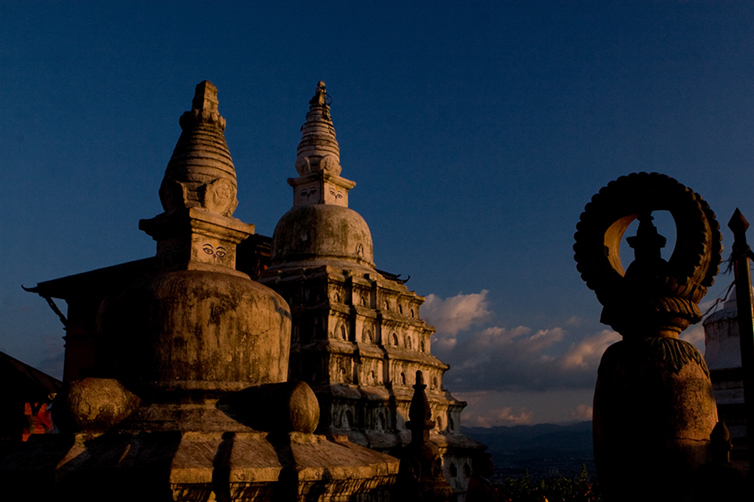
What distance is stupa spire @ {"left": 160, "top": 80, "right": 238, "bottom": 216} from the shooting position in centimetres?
999

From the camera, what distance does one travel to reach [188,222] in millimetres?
9617

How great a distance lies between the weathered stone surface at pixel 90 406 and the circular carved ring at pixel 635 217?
5316 millimetres

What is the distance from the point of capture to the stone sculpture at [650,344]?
5703 mm

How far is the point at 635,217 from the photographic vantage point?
644 centimetres

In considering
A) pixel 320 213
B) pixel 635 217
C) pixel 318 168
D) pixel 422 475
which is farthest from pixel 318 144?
pixel 635 217

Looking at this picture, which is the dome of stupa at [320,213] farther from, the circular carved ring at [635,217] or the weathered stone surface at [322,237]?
the circular carved ring at [635,217]

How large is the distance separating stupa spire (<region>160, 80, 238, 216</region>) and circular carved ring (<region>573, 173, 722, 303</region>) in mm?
5574

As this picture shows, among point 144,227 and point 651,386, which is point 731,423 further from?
point 144,227

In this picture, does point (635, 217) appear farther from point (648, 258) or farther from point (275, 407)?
point (275, 407)

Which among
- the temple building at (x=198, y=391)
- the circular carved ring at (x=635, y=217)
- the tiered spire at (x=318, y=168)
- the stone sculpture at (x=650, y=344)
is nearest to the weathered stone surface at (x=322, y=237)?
→ the tiered spire at (x=318, y=168)

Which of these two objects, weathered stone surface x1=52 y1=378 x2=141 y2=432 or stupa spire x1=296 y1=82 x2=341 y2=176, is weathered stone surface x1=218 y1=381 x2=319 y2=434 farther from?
stupa spire x1=296 y1=82 x2=341 y2=176

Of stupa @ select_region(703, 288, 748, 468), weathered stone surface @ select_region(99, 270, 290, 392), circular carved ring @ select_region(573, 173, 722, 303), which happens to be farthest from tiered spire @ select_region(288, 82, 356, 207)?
circular carved ring @ select_region(573, 173, 722, 303)

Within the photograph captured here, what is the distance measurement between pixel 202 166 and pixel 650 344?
6867mm

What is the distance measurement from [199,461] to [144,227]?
4.20 m
